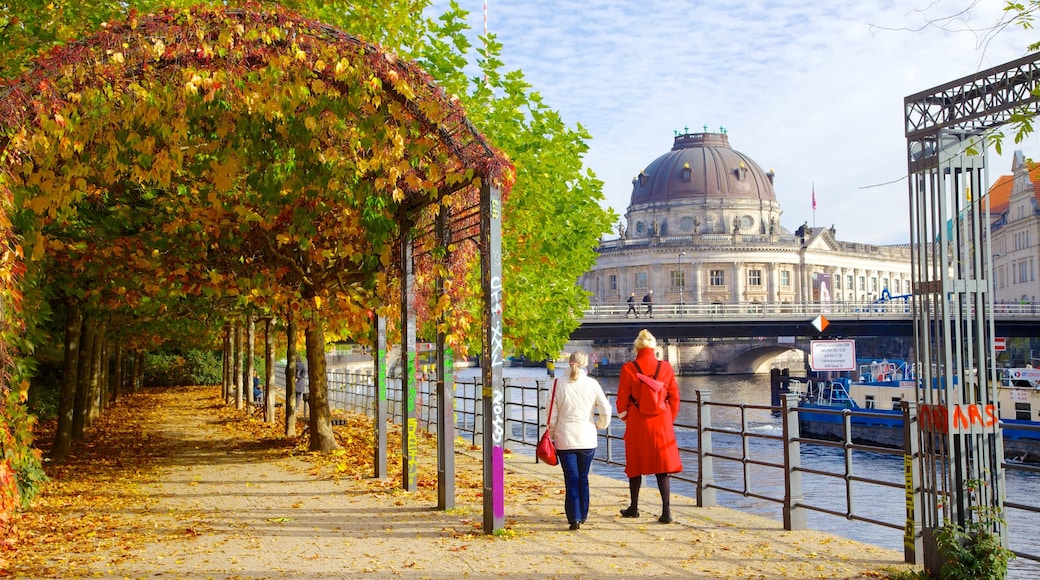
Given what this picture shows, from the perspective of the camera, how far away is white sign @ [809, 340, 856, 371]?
50.2 meters

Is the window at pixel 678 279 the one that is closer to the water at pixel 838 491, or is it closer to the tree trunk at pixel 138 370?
the water at pixel 838 491

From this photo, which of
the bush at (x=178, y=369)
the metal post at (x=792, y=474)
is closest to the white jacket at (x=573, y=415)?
the metal post at (x=792, y=474)

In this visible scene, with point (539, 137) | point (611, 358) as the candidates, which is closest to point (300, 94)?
point (539, 137)

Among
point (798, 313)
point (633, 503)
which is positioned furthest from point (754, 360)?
point (633, 503)

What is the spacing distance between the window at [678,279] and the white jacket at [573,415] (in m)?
119

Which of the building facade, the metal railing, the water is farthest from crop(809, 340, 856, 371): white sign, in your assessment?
the building facade

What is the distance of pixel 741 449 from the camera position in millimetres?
25750

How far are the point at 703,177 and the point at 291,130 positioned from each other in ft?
455

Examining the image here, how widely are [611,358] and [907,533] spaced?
10509cm

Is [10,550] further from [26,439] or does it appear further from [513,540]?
[513,540]

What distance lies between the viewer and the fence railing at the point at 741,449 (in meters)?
9.07

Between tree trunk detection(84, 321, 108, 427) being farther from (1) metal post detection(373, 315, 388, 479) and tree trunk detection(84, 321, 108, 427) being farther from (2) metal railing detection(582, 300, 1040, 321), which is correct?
(2) metal railing detection(582, 300, 1040, 321)

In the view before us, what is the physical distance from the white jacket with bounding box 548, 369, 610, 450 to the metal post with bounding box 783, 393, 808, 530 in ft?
5.55

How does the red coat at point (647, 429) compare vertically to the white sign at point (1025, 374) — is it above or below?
above
